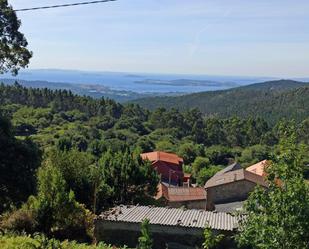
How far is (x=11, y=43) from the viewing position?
652 inches

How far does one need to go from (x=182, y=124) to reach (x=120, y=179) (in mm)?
65698

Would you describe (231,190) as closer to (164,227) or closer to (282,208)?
(164,227)

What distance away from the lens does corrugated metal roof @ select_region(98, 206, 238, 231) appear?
47.4 ft

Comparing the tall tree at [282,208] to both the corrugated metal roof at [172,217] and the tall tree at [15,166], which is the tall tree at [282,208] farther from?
the tall tree at [15,166]

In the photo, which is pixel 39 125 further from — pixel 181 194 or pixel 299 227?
pixel 299 227

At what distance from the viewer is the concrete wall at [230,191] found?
109ft

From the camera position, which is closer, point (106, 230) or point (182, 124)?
point (106, 230)

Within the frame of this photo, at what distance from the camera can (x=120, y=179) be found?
24375 mm

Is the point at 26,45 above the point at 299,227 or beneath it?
above

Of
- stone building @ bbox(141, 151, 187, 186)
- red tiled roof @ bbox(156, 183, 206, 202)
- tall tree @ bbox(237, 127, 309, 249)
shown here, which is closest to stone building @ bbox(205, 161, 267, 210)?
red tiled roof @ bbox(156, 183, 206, 202)

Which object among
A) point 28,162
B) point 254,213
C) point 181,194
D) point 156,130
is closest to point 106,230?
point 28,162

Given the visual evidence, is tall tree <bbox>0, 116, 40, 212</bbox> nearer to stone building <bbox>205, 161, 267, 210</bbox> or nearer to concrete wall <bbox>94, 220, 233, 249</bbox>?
concrete wall <bbox>94, 220, 233, 249</bbox>

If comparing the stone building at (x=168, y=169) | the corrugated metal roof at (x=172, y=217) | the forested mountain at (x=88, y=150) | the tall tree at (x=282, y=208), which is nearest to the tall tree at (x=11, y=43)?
the forested mountain at (x=88, y=150)

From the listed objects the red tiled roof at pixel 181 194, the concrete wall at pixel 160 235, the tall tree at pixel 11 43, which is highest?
the tall tree at pixel 11 43
